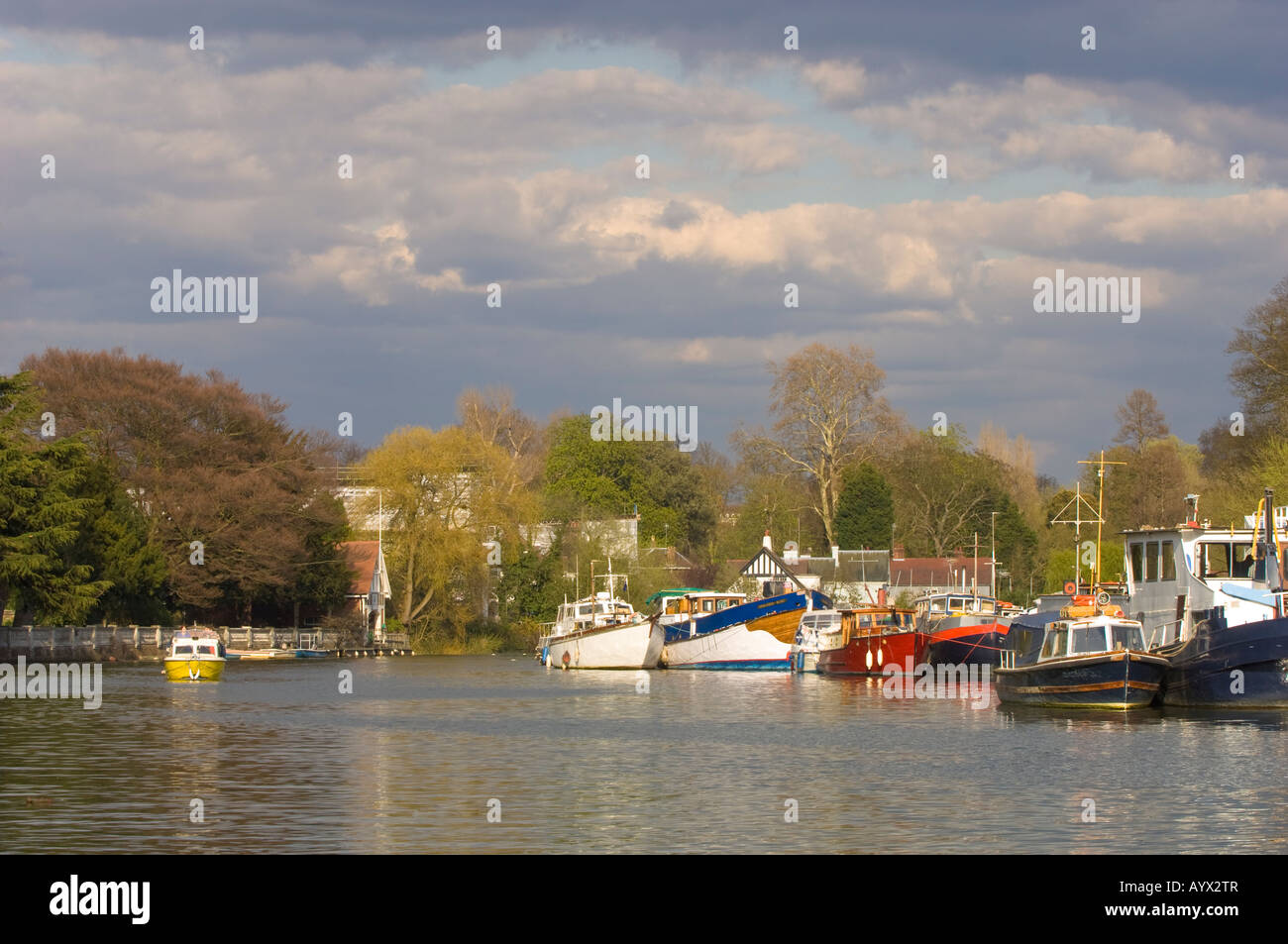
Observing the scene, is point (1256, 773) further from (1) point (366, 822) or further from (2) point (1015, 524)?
(2) point (1015, 524)

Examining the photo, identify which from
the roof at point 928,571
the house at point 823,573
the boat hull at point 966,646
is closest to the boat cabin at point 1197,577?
the boat hull at point 966,646

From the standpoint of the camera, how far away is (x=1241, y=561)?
142 ft

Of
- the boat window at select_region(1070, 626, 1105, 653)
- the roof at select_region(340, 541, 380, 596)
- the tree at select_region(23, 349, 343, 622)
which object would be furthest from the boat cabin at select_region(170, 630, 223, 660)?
the boat window at select_region(1070, 626, 1105, 653)

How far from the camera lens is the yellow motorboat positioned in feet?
203

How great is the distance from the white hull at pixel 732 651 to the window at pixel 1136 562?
108 feet

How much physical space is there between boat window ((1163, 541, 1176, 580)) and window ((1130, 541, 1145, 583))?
139 centimetres

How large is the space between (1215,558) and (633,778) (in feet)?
75.2

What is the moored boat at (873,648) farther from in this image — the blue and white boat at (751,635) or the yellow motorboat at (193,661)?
the yellow motorboat at (193,661)

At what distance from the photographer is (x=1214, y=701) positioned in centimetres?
3934

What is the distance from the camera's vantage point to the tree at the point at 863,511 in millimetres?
112438

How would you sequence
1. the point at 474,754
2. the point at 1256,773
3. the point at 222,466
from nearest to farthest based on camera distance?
1. the point at 1256,773
2. the point at 474,754
3. the point at 222,466

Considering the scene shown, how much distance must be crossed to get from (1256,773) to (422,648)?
254ft

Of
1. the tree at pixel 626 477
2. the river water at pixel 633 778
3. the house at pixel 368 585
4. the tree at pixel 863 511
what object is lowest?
the river water at pixel 633 778
